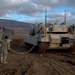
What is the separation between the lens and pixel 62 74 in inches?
337

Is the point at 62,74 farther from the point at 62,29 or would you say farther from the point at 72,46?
the point at 62,29

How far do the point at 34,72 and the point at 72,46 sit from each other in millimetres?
7967

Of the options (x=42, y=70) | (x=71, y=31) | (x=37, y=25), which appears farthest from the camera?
(x=37, y=25)

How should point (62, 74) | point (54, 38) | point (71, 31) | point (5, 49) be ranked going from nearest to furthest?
point (62, 74) < point (5, 49) < point (54, 38) < point (71, 31)

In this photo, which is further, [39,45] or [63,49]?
[63,49]

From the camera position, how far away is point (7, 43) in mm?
11305

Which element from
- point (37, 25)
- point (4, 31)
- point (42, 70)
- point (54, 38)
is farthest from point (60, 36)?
point (42, 70)

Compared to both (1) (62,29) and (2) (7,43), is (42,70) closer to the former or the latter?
Answer: (2) (7,43)

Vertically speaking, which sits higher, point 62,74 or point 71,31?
point 71,31

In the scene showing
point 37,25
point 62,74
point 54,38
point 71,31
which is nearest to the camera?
point 62,74

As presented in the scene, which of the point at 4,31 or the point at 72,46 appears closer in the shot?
the point at 4,31

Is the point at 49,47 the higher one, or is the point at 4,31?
the point at 4,31

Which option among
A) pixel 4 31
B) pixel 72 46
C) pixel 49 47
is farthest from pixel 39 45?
pixel 4 31

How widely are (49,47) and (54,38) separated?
0.69 metres
